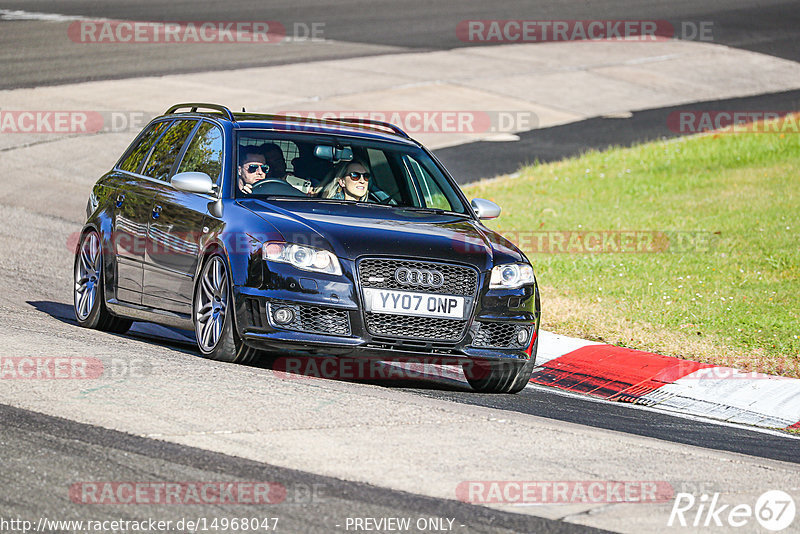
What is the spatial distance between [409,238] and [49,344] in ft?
7.78

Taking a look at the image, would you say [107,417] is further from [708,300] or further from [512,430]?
[708,300]

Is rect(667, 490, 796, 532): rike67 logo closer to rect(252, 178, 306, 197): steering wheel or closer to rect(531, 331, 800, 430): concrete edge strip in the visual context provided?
rect(531, 331, 800, 430): concrete edge strip

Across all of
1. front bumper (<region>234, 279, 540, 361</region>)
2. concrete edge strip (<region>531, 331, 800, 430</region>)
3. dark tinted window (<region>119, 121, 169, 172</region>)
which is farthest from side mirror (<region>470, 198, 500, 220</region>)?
dark tinted window (<region>119, 121, 169, 172</region>)

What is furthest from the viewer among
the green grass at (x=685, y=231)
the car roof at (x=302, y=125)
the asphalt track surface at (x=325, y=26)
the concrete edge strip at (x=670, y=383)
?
the asphalt track surface at (x=325, y=26)

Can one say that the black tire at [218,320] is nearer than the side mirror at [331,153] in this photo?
Yes

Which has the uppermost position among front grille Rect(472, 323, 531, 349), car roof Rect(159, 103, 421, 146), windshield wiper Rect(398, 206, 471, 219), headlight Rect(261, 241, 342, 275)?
car roof Rect(159, 103, 421, 146)

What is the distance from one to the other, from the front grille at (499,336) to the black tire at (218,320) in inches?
57.3

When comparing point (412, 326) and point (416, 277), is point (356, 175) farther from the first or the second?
point (412, 326)

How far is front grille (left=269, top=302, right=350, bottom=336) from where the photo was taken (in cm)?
794

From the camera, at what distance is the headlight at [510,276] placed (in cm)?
834

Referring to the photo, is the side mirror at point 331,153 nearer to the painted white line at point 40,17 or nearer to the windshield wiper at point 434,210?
the windshield wiper at point 434,210

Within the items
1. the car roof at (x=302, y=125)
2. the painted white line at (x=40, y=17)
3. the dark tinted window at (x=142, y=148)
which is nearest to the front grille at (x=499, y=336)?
the car roof at (x=302, y=125)

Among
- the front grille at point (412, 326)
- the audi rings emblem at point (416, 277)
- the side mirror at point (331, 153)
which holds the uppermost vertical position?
the side mirror at point (331, 153)

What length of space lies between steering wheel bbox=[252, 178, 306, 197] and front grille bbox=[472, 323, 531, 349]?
1.65 metres
